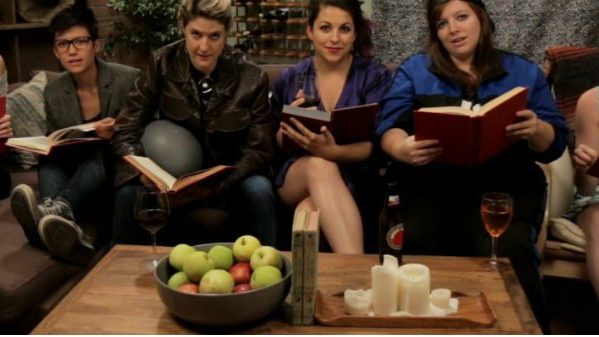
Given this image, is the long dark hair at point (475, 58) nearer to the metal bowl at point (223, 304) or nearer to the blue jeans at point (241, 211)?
the blue jeans at point (241, 211)

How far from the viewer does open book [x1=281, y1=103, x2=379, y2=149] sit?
2338 mm

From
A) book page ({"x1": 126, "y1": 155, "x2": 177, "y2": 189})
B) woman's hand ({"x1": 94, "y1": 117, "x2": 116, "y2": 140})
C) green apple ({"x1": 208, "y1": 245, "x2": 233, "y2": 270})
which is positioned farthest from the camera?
woman's hand ({"x1": 94, "y1": 117, "x2": 116, "y2": 140})

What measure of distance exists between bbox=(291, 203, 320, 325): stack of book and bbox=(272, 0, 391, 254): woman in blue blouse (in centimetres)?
70

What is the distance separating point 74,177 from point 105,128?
0.21 meters

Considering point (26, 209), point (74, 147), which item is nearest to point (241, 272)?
point (26, 209)

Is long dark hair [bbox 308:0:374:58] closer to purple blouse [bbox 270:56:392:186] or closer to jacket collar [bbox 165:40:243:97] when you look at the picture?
purple blouse [bbox 270:56:392:186]

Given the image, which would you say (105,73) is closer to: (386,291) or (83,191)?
(83,191)

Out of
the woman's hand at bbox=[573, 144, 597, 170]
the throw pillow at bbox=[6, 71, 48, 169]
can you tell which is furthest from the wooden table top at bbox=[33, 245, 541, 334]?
the throw pillow at bbox=[6, 71, 48, 169]

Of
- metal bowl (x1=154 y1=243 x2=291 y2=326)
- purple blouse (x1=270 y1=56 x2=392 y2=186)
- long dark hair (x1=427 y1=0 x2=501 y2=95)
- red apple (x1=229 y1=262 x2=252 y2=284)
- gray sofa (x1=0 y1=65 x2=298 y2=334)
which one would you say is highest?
long dark hair (x1=427 y1=0 x2=501 y2=95)

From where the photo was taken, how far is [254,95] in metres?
2.71

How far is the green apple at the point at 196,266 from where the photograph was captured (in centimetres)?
154

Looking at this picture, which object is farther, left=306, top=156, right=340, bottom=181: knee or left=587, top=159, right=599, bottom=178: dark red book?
left=306, top=156, right=340, bottom=181: knee

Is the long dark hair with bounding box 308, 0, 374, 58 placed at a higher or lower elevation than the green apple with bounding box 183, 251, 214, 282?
higher

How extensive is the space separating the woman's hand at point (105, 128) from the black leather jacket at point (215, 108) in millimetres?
24
